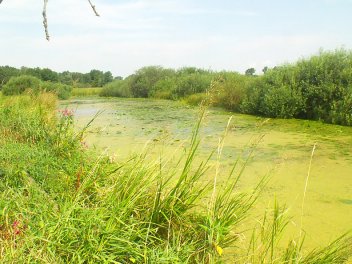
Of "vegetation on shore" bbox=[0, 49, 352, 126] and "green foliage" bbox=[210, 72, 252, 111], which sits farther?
"green foliage" bbox=[210, 72, 252, 111]

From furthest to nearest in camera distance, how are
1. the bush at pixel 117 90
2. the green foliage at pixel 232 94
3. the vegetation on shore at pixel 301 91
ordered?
the bush at pixel 117 90, the green foliage at pixel 232 94, the vegetation on shore at pixel 301 91

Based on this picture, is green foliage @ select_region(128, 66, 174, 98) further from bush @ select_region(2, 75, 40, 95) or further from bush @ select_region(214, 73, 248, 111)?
bush @ select_region(214, 73, 248, 111)

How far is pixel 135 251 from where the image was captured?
2275mm

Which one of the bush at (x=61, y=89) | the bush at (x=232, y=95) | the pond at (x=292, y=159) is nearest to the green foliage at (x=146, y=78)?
the bush at (x=61, y=89)

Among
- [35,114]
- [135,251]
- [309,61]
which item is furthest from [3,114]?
[309,61]

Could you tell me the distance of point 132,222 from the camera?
2656mm

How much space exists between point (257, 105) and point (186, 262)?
35.7 feet

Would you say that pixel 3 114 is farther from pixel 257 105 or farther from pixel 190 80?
pixel 190 80

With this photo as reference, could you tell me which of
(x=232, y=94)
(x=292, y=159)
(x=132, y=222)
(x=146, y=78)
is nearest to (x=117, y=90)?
(x=146, y=78)

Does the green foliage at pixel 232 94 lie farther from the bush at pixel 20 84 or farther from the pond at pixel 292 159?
the bush at pixel 20 84

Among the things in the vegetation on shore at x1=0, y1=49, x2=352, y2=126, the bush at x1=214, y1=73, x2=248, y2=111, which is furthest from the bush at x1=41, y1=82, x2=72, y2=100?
the bush at x1=214, y1=73, x2=248, y2=111

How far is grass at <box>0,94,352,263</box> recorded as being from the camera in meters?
2.18

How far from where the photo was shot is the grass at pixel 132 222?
218 centimetres

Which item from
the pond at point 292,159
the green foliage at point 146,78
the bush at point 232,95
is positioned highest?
the green foliage at point 146,78
